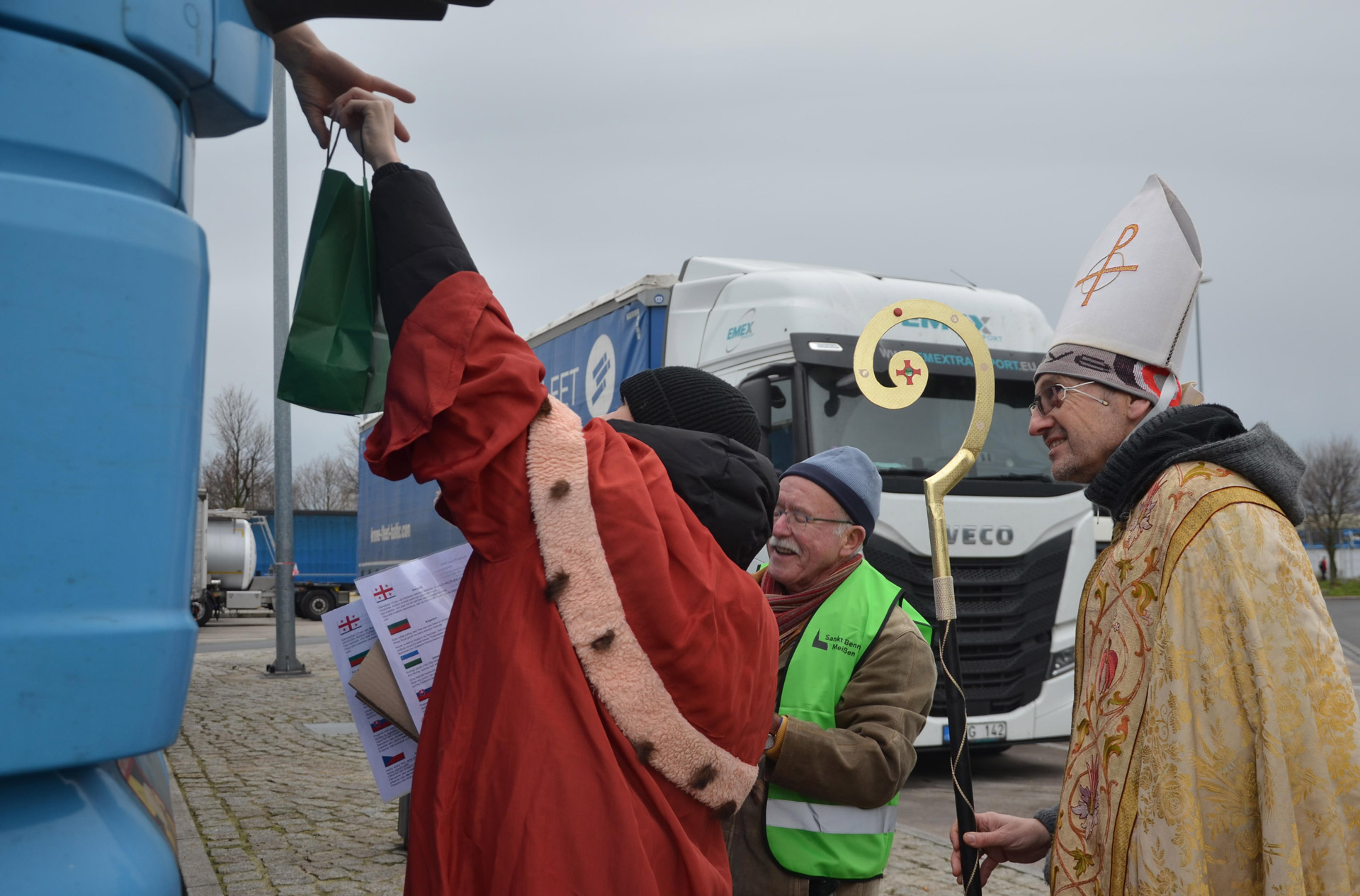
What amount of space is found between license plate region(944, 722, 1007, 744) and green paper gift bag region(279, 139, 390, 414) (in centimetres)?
648

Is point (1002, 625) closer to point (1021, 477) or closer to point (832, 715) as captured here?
point (1021, 477)

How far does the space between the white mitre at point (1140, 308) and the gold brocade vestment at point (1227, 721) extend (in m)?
0.35

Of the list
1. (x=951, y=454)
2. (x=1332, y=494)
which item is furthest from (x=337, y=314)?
(x=1332, y=494)

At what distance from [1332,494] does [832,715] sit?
56.6 m

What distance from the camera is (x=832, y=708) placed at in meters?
2.67

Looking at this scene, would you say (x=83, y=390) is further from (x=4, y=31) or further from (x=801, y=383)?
(x=801, y=383)

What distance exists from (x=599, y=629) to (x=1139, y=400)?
114 centimetres

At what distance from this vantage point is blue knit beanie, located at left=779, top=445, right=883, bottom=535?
9.86 ft

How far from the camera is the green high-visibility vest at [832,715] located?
2.52 m

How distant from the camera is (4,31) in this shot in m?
1.02

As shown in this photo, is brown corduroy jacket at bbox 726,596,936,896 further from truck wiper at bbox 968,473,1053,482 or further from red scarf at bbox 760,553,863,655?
truck wiper at bbox 968,473,1053,482

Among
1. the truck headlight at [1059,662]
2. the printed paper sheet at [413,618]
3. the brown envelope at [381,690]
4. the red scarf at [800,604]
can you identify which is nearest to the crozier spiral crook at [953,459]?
the red scarf at [800,604]

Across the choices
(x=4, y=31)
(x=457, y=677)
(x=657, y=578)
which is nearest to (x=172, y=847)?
(x=457, y=677)

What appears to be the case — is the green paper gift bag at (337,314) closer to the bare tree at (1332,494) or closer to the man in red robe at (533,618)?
the man in red robe at (533,618)
